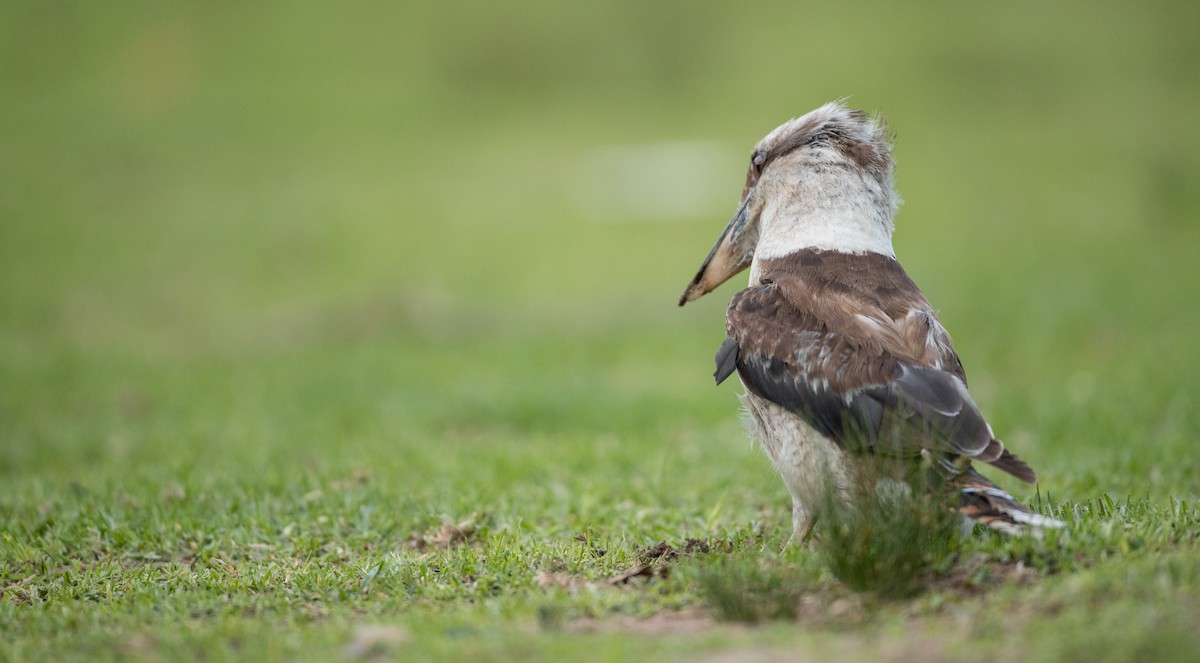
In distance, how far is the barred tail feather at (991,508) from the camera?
4.64m

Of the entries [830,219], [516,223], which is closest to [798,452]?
[830,219]

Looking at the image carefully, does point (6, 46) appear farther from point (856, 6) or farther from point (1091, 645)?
point (1091, 645)

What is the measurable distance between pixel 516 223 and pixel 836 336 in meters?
16.2

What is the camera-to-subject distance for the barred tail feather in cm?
464

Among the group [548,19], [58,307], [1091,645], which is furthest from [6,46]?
[1091,645]

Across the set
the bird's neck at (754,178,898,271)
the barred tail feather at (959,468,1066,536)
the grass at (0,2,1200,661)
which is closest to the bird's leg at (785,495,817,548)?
the grass at (0,2,1200,661)

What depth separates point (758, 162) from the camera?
19.8 ft

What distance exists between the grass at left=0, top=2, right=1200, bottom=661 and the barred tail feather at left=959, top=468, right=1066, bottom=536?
113 mm

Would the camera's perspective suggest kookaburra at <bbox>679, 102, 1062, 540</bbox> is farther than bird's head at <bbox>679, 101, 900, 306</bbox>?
No

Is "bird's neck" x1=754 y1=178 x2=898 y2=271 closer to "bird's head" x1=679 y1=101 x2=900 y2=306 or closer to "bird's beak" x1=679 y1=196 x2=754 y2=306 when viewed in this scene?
"bird's head" x1=679 y1=101 x2=900 y2=306

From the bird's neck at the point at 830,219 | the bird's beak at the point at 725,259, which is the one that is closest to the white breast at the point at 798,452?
the bird's neck at the point at 830,219

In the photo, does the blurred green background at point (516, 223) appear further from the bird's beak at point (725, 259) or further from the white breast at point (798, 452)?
the white breast at point (798, 452)

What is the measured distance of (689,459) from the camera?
8312 mm

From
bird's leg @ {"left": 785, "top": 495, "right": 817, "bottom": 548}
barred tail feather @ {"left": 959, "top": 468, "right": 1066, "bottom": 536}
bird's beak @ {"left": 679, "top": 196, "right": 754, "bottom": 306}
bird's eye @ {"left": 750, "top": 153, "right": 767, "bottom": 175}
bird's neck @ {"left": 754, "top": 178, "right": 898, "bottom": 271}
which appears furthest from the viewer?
bird's beak @ {"left": 679, "top": 196, "right": 754, "bottom": 306}
